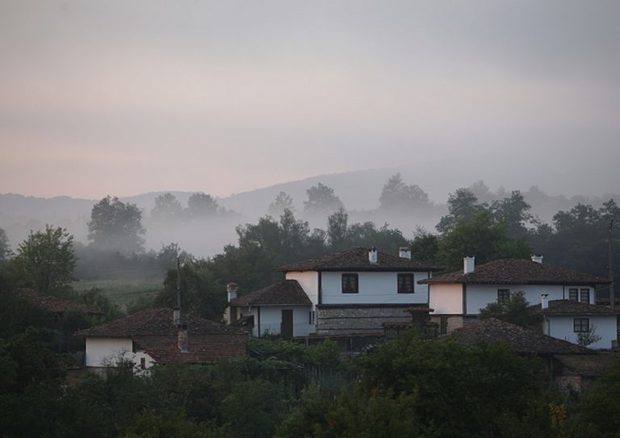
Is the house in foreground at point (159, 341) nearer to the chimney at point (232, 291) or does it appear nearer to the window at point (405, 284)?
the chimney at point (232, 291)

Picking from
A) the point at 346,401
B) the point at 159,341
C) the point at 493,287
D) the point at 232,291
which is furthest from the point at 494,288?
the point at 346,401

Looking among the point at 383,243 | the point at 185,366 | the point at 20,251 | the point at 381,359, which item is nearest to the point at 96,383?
the point at 185,366

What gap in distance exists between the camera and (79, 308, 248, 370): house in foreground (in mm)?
46062

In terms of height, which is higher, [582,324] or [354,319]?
[354,319]

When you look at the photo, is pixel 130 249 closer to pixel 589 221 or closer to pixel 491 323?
pixel 589 221

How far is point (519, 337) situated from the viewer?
1802 inches

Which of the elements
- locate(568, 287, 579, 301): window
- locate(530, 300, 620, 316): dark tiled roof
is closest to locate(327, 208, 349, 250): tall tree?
locate(568, 287, 579, 301): window

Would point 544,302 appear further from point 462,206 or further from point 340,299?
point 462,206

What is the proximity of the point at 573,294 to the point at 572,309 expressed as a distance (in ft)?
16.3

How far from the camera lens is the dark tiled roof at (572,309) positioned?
51.3 meters

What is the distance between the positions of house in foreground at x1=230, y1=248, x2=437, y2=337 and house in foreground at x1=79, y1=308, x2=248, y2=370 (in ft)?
16.4

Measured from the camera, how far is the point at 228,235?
182 metres

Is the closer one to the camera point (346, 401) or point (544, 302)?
point (346, 401)

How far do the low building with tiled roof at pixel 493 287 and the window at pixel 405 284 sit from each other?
6.18ft
